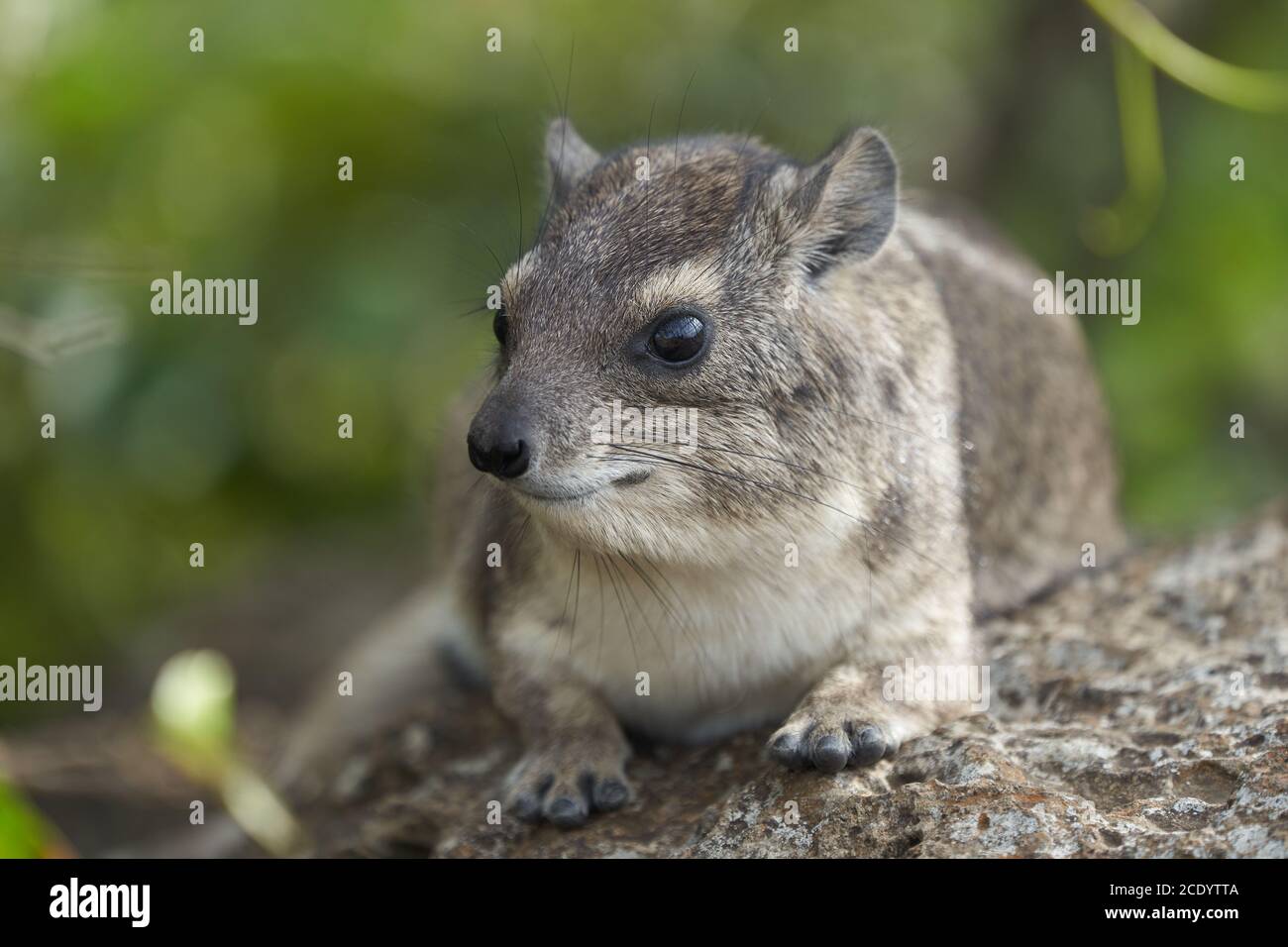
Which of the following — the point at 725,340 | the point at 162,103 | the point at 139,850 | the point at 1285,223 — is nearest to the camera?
the point at 725,340

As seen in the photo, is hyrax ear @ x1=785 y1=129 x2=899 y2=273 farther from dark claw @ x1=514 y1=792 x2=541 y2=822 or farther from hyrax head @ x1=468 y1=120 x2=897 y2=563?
→ dark claw @ x1=514 y1=792 x2=541 y2=822

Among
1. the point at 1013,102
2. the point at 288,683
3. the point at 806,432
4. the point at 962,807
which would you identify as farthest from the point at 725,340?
the point at 1013,102

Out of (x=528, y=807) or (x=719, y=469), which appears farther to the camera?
(x=528, y=807)

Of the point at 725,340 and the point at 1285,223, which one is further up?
the point at 1285,223

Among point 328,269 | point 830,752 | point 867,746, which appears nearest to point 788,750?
point 830,752

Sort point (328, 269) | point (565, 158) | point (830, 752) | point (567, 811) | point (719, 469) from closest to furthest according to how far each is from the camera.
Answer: point (830, 752) → point (719, 469) → point (567, 811) → point (565, 158) → point (328, 269)

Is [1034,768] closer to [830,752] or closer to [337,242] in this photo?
[830,752]

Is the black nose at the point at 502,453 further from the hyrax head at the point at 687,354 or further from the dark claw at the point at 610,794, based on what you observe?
the dark claw at the point at 610,794
